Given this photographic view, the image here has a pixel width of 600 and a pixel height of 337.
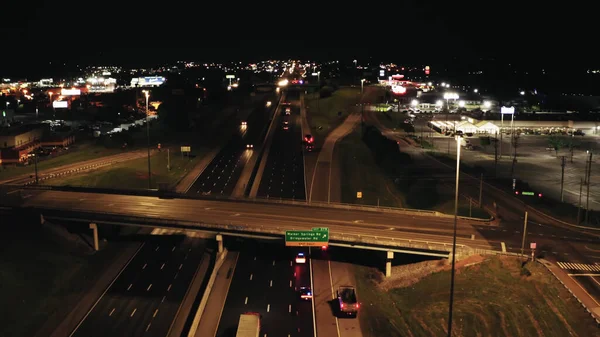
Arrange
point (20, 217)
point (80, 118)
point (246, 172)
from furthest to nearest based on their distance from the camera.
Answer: point (80, 118), point (246, 172), point (20, 217)

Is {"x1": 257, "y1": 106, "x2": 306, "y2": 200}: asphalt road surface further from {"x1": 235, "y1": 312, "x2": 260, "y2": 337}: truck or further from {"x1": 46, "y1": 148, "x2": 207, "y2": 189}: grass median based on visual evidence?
{"x1": 235, "y1": 312, "x2": 260, "y2": 337}: truck

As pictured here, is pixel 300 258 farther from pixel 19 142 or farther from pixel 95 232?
pixel 19 142

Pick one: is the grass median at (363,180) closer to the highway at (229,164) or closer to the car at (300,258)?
the highway at (229,164)

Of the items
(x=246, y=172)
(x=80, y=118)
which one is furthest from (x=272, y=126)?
(x=80, y=118)

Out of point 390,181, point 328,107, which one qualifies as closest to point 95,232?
point 390,181

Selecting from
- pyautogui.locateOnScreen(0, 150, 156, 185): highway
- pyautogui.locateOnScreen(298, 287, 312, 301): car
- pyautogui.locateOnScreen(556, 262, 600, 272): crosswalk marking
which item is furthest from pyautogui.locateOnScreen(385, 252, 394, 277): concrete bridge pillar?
pyautogui.locateOnScreen(0, 150, 156, 185): highway

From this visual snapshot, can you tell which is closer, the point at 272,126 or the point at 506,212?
the point at 506,212

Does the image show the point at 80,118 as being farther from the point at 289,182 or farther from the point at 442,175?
the point at 442,175

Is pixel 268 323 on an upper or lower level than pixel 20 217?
lower
